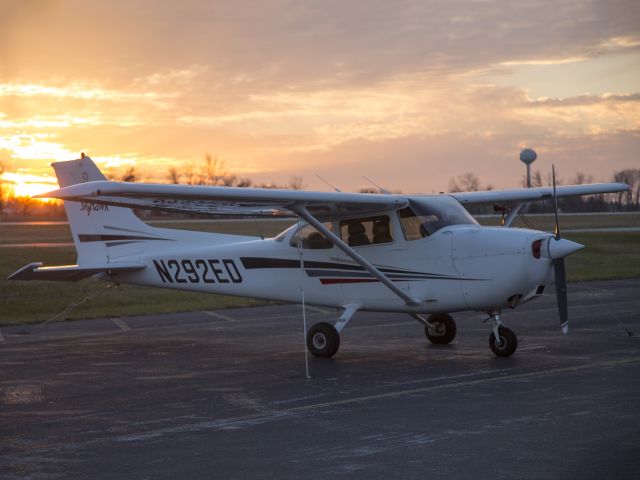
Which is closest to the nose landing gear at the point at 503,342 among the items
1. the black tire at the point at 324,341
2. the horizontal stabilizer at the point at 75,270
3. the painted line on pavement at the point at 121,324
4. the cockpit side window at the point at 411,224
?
the cockpit side window at the point at 411,224

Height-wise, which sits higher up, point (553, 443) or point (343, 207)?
point (343, 207)

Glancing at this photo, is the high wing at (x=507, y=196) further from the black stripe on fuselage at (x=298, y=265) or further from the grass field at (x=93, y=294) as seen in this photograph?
the grass field at (x=93, y=294)

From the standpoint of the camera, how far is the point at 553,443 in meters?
7.78

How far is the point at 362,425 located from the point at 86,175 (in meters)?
9.20

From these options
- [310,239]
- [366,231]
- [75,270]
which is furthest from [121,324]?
[366,231]

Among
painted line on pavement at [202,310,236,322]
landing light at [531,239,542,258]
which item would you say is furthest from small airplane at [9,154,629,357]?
painted line on pavement at [202,310,236,322]

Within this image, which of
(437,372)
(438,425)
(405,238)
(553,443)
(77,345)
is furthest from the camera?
(77,345)

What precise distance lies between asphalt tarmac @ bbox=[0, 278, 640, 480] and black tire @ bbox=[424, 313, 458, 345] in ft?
0.77

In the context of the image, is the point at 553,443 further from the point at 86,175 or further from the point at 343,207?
the point at 86,175

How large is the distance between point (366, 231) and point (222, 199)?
2.59 metres

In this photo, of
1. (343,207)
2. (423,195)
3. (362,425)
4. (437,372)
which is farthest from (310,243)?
(362,425)

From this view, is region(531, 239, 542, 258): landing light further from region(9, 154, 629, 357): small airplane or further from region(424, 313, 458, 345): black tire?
region(424, 313, 458, 345): black tire

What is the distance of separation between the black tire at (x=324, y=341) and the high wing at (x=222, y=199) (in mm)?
1779

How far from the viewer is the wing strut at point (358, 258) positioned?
13297 millimetres
